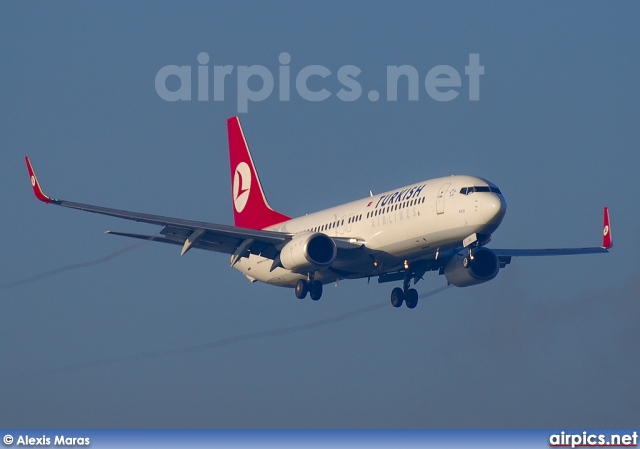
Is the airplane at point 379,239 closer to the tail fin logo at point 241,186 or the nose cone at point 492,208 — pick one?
the nose cone at point 492,208

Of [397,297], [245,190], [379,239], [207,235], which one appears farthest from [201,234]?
[245,190]

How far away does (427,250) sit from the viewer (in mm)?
73625

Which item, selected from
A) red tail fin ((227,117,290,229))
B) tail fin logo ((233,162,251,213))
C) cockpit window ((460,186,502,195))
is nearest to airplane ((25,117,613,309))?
cockpit window ((460,186,502,195))

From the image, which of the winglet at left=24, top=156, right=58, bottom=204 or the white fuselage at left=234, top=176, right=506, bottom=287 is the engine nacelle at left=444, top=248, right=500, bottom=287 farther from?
the winglet at left=24, top=156, right=58, bottom=204

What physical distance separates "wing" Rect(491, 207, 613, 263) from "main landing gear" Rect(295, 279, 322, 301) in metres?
9.95

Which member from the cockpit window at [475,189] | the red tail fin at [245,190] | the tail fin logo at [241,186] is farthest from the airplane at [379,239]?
the tail fin logo at [241,186]

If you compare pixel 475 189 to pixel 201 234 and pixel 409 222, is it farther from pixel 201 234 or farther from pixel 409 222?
pixel 201 234

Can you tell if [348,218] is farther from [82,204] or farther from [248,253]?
[82,204]

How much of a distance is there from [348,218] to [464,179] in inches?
316

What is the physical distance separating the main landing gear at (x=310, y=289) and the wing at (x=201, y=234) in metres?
2.26

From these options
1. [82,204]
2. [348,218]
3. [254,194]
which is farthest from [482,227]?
[254,194]

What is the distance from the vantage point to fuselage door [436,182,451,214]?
71.8 meters

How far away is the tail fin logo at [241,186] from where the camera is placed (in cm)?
9388

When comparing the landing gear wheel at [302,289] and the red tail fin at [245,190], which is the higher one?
the red tail fin at [245,190]
